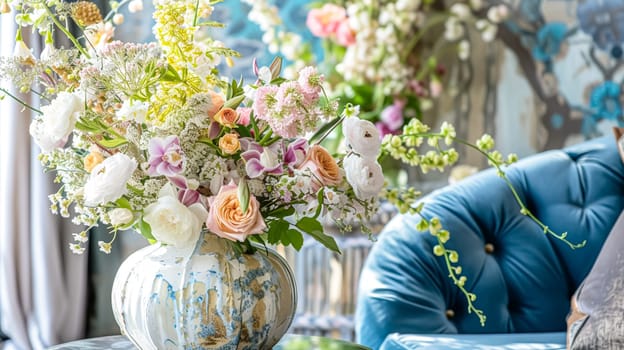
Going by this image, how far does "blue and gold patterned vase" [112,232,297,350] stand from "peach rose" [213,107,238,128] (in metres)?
0.18

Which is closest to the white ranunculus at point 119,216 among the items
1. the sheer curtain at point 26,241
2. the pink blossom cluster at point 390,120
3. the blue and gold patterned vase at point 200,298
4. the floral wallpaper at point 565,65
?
the blue and gold patterned vase at point 200,298

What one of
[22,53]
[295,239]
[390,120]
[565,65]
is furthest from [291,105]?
[565,65]

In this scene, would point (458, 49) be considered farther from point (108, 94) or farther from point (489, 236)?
point (108, 94)

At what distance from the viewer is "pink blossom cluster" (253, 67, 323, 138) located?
3.80ft

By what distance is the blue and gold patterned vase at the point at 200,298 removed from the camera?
4.00ft

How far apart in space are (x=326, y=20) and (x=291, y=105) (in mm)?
1724

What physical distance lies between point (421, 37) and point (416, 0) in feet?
0.80

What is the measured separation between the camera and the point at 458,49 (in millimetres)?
3043

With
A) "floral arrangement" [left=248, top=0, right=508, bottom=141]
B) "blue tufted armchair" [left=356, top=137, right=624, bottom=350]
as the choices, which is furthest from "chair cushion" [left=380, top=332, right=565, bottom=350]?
"floral arrangement" [left=248, top=0, right=508, bottom=141]

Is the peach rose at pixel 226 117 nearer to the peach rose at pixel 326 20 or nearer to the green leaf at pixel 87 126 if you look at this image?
the green leaf at pixel 87 126

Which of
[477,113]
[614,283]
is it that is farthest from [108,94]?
[477,113]

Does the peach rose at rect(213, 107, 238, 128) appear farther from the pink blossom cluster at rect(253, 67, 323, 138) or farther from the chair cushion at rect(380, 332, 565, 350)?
the chair cushion at rect(380, 332, 565, 350)

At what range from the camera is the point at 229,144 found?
3.90 feet

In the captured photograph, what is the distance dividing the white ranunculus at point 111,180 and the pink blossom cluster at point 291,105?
0.19 metres
